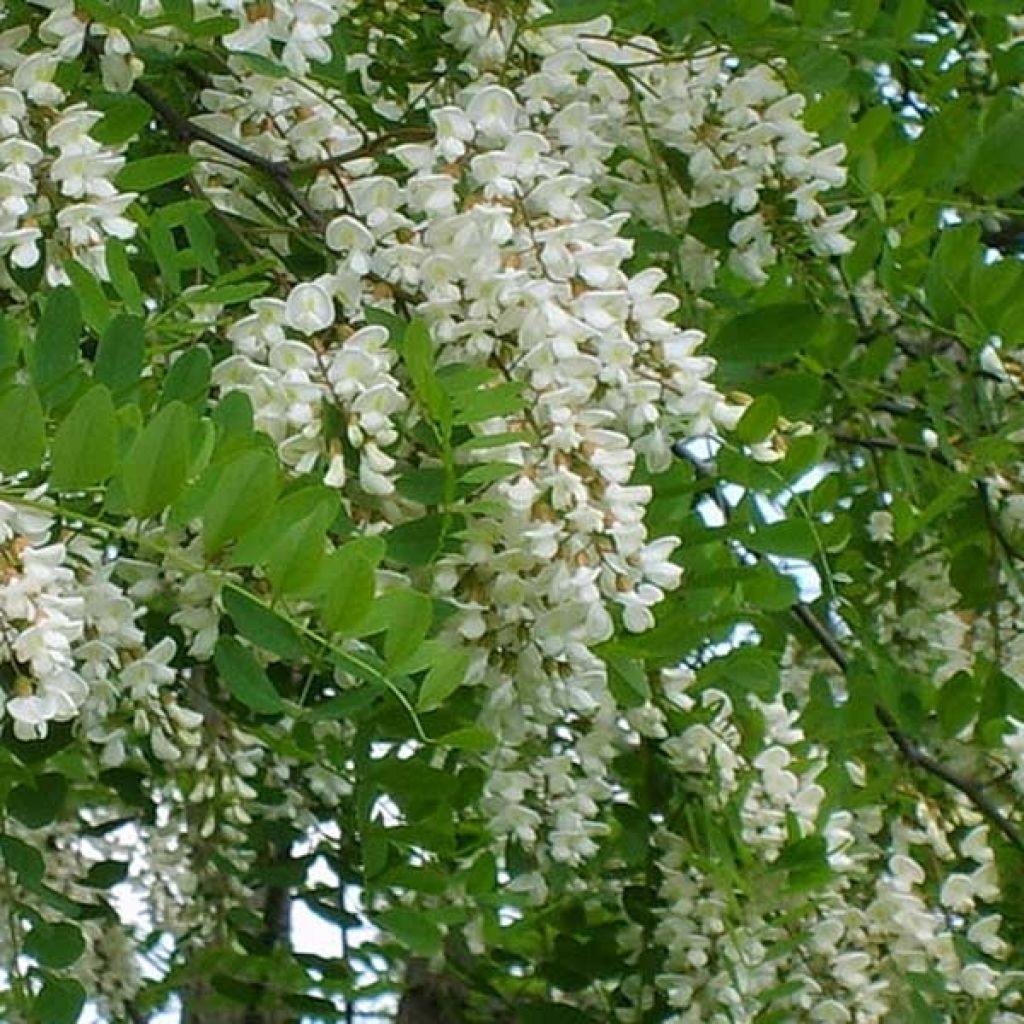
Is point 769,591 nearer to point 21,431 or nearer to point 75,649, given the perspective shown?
point 75,649

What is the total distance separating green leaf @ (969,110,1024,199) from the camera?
1551 mm

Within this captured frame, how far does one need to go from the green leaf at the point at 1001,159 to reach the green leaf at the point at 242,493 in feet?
2.62

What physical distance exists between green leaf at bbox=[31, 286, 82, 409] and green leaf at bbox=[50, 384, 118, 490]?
9 centimetres

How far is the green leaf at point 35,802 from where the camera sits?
1325mm

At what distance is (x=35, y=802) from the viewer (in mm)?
1326

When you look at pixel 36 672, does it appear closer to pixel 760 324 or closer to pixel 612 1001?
pixel 760 324

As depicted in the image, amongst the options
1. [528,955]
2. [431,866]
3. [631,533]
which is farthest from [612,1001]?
[631,533]

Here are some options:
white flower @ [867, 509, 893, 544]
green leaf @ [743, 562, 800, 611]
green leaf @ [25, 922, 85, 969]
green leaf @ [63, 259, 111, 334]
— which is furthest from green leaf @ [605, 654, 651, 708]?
white flower @ [867, 509, 893, 544]

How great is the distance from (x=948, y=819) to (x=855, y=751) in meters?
0.11

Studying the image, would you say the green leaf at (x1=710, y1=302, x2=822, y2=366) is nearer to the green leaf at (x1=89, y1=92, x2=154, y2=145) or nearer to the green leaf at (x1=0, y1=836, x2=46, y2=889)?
the green leaf at (x1=89, y1=92, x2=154, y2=145)

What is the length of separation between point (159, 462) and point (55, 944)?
622 mm

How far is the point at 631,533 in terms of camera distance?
104cm

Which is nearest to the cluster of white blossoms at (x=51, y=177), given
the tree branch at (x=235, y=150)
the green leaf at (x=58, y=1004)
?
the tree branch at (x=235, y=150)

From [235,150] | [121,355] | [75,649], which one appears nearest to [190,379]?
[121,355]
